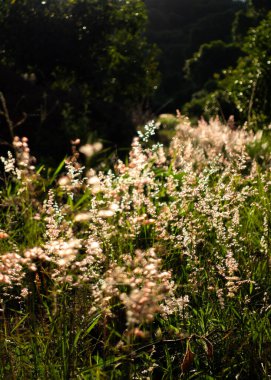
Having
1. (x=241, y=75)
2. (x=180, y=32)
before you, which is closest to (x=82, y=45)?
(x=241, y=75)

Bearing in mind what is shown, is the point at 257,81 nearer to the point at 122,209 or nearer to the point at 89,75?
the point at 89,75

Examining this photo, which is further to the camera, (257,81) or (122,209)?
(257,81)

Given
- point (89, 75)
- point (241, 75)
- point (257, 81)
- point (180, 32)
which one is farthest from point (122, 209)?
point (180, 32)

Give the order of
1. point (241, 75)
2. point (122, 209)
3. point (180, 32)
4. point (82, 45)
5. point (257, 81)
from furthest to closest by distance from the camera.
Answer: point (180, 32) → point (82, 45) → point (241, 75) → point (257, 81) → point (122, 209)

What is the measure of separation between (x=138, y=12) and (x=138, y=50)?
1104 mm

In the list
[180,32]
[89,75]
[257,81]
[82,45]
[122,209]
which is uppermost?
[180,32]

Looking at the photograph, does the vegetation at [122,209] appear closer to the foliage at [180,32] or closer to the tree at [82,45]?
the tree at [82,45]

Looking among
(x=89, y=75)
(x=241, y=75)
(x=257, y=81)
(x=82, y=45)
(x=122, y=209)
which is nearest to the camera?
(x=122, y=209)

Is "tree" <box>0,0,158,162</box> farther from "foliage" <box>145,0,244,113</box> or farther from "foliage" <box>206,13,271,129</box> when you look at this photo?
"foliage" <box>145,0,244,113</box>

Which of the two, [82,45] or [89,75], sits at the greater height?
[82,45]

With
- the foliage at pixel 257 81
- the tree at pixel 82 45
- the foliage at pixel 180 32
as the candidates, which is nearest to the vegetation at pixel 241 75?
the foliage at pixel 257 81

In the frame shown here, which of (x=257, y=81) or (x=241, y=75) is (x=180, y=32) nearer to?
(x=241, y=75)

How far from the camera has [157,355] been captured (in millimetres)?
2275

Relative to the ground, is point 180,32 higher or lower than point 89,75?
higher
